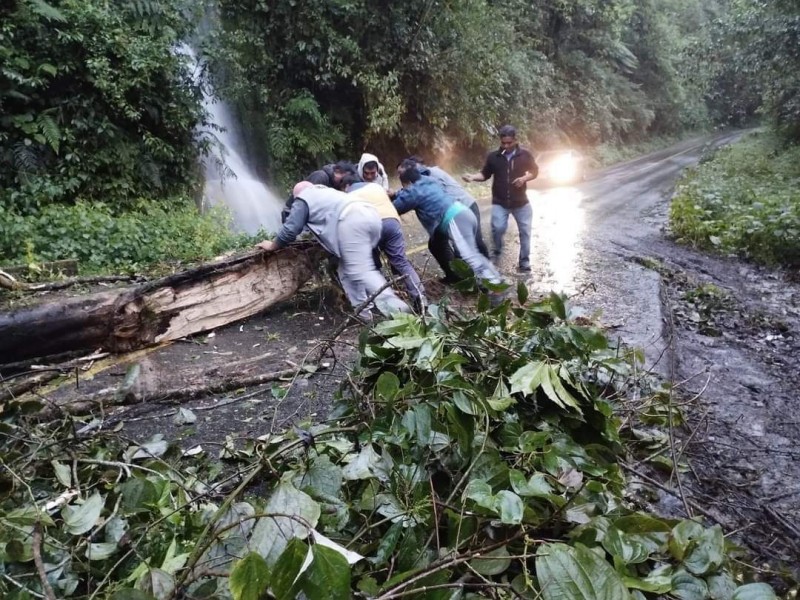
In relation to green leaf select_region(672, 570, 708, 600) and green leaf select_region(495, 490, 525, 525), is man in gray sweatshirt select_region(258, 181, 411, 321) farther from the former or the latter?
green leaf select_region(672, 570, 708, 600)

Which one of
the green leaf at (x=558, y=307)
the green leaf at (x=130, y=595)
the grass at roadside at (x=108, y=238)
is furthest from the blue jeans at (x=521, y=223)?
the green leaf at (x=130, y=595)

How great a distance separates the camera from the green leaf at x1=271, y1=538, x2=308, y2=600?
131 centimetres

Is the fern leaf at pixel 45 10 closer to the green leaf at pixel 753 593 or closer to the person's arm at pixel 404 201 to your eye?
the person's arm at pixel 404 201

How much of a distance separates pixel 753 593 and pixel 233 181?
38.6 ft

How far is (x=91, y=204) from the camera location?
27.9 ft

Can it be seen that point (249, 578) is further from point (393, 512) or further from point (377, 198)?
point (377, 198)

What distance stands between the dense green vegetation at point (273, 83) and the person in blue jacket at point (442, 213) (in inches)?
150

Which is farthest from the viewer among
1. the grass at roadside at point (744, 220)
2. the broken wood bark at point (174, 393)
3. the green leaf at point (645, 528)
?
the grass at roadside at point (744, 220)

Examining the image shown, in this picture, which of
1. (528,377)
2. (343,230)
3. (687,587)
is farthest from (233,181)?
(687,587)

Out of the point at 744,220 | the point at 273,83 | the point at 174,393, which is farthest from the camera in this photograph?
the point at 273,83

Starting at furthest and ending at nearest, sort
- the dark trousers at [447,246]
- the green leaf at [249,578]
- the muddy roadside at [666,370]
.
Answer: the dark trousers at [447,246] < the muddy roadside at [666,370] < the green leaf at [249,578]

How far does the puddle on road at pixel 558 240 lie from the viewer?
7016 millimetres

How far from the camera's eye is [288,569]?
1312 mm

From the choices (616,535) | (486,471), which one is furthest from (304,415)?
(616,535)
